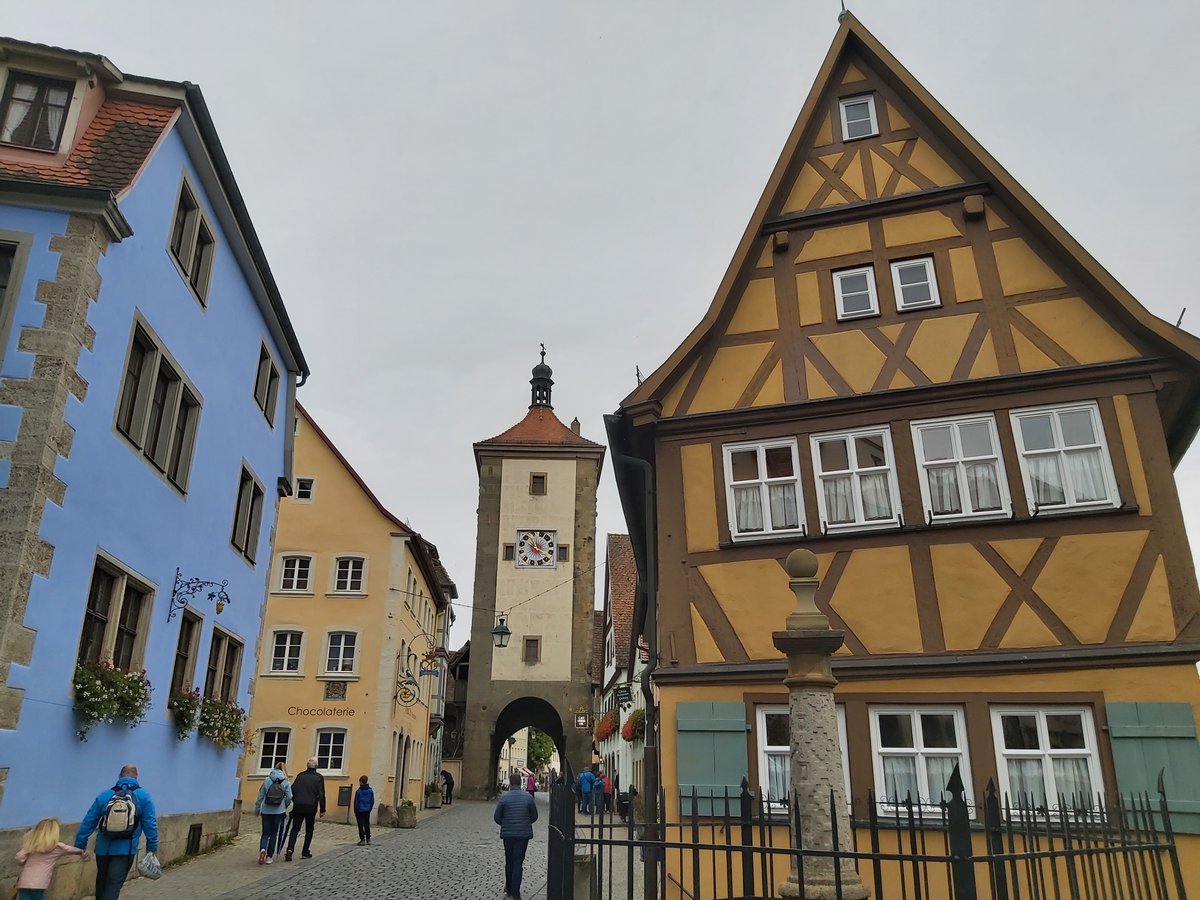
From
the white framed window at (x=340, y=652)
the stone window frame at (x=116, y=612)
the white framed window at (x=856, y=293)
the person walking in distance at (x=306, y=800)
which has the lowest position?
the person walking in distance at (x=306, y=800)

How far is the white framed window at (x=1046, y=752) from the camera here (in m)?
9.88

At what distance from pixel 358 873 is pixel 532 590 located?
95.4 ft

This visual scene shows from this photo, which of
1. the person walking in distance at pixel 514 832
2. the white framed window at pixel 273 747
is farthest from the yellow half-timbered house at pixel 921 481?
the white framed window at pixel 273 747

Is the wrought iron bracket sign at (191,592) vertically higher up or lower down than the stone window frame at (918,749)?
higher up

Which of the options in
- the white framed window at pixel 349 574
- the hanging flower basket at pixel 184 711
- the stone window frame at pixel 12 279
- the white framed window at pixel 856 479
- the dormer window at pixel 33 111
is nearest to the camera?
the stone window frame at pixel 12 279

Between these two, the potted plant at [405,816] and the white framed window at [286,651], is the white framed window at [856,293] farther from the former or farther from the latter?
the white framed window at [286,651]

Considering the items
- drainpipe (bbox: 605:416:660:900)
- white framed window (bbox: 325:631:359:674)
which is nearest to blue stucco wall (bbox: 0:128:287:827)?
drainpipe (bbox: 605:416:660:900)

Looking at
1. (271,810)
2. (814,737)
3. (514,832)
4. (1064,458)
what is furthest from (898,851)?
(271,810)

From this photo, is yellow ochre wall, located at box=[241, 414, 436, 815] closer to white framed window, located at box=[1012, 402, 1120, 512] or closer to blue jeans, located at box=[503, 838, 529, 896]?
blue jeans, located at box=[503, 838, 529, 896]

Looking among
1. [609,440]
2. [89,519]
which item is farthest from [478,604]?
[89,519]

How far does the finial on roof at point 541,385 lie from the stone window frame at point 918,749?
40.2 metres

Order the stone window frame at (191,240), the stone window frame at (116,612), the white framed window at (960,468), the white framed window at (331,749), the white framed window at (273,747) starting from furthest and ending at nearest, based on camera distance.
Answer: the white framed window at (273,747) → the white framed window at (331,749) → the stone window frame at (191,240) → the white framed window at (960,468) → the stone window frame at (116,612)

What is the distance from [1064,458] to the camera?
10969mm

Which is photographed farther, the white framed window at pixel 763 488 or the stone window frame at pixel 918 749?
the white framed window at pixel 763 488
